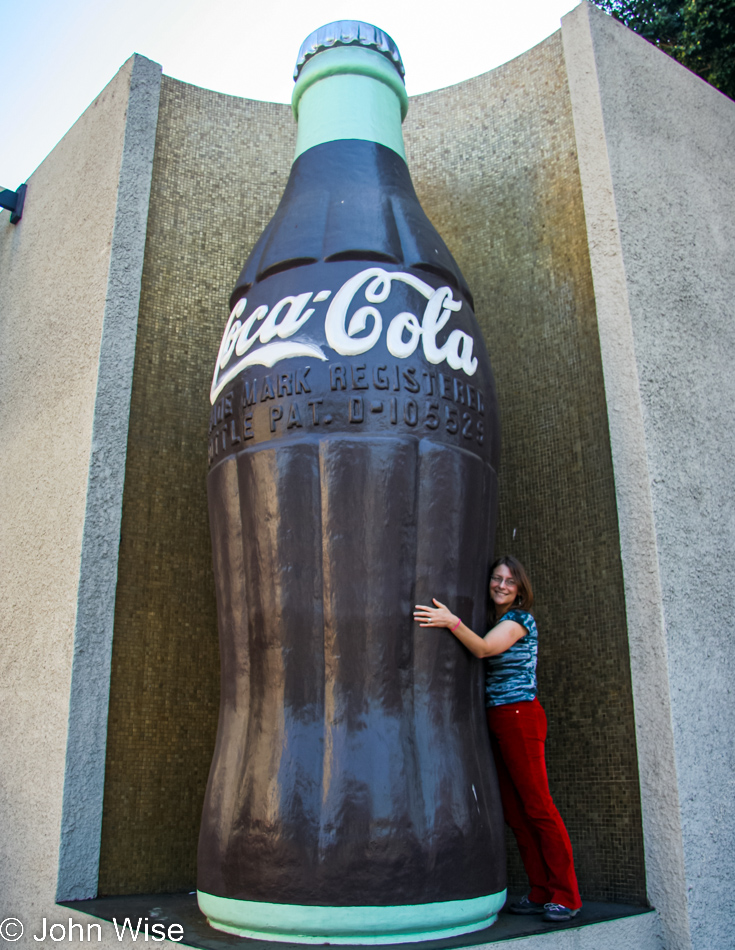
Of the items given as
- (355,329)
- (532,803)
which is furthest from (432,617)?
(355,329)

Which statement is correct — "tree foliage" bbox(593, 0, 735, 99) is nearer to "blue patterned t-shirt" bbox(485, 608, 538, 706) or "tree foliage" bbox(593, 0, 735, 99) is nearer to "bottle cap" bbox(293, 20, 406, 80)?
"bottle cap" bbox(293, 20, 406, 80)

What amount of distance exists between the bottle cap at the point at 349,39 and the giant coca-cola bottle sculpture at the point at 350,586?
89cm

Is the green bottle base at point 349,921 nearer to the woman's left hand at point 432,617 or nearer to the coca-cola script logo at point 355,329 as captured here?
the woman's left hand at point 432,617

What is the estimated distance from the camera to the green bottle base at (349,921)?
8.28ft

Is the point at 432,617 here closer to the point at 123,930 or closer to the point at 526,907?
the point at 526,907

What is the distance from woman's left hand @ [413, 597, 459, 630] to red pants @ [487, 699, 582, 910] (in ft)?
1.56

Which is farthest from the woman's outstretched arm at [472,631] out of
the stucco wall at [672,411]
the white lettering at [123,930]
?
the white lettering at [123,930]

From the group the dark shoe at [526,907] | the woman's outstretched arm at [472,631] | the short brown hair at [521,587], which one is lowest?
the dark shoe at [526,907]

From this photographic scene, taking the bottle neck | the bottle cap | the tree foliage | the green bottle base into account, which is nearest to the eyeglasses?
the green bottle base

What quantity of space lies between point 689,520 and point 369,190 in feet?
6.55

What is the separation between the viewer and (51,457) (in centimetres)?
420

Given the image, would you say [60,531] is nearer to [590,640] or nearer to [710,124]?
[590,640]

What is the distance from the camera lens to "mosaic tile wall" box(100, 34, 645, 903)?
3543 mm

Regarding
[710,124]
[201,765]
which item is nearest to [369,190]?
[710,124]
